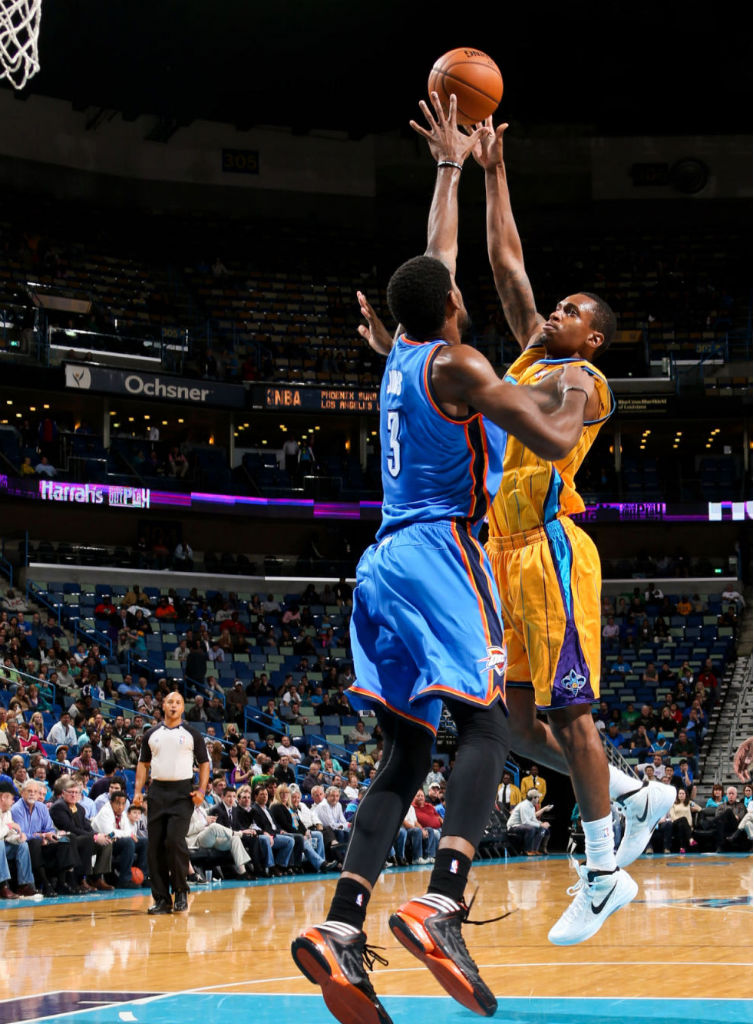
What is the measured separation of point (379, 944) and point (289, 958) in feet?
2.63

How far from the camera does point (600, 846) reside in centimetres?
472

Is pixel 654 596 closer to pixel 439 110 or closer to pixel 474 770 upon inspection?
pixel 439 110

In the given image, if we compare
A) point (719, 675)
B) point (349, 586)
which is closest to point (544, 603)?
point (719, 675)

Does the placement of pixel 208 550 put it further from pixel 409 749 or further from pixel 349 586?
pixel 409 749

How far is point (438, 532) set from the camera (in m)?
3.92

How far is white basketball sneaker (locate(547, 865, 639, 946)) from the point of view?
4668 millimetres

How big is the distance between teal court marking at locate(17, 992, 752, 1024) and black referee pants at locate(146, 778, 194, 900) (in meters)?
4.82

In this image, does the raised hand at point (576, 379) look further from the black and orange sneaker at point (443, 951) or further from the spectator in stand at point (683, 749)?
the spectator in stand at point (683, 749)

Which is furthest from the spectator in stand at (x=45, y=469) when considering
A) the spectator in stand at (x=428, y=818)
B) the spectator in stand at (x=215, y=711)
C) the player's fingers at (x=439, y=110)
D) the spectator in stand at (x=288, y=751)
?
the player's fingers at (x=439, y=110)

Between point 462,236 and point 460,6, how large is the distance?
6.83 metres

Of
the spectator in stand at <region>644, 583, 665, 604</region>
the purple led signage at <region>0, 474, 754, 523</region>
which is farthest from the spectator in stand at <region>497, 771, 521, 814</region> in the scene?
the spectator in stand at <region>644, 583, 665, 604</region>

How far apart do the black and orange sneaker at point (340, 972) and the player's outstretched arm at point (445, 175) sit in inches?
82.9

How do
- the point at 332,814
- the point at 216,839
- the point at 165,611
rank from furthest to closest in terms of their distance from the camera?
the point at 165,611
the point at 332,814
the point at 216,839

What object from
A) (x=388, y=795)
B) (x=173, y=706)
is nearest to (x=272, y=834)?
(x=173, y=706)
